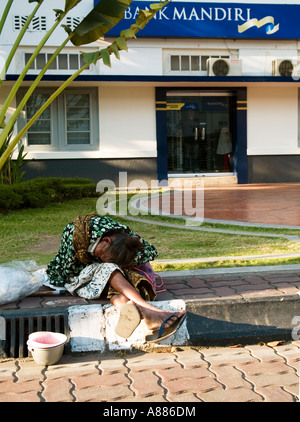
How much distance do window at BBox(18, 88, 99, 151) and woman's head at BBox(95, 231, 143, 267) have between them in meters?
13.0

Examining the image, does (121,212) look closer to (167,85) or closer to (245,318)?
(245,318)

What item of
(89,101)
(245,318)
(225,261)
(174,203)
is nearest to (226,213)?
(174,203)

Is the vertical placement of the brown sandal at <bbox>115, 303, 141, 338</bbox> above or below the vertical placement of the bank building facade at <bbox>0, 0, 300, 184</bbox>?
below

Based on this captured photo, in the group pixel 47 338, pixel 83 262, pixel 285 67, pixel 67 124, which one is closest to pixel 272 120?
pixel 285 67

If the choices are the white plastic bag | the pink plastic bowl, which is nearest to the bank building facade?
the white plastic bag

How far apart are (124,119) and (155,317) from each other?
44.7 feet

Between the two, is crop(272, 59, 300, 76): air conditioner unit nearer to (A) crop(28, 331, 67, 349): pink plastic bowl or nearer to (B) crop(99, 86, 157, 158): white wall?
(B) crop(99, 86, 157, 158): white wall

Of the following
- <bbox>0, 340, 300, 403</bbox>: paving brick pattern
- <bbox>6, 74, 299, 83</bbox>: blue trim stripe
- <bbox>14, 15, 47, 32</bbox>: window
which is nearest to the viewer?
<bbox>0, 340, 300, 403</bbox>: paving brick pattern

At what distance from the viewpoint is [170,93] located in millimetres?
17797

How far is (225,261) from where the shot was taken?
6.22 metres

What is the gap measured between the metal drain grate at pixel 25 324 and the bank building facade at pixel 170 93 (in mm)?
12642

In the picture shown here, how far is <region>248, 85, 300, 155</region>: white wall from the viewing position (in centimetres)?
1803

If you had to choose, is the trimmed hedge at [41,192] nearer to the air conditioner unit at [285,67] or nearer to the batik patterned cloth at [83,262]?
the batik patterned cloth at [83,262]

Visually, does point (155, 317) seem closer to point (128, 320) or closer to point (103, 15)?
point (128, 320)
